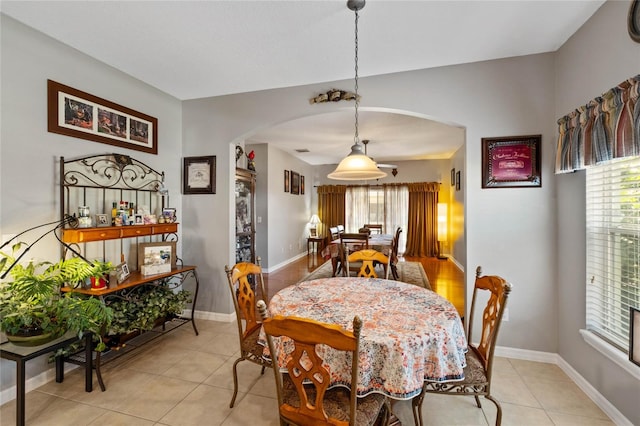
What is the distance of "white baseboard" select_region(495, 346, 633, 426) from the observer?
5.88 feet

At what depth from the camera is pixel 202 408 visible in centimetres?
194

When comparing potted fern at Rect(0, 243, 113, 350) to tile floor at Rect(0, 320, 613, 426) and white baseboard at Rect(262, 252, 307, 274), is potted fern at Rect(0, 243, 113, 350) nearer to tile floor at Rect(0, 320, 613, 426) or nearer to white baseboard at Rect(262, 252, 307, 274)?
tile floor at Rect(0, 320, 613, 426)

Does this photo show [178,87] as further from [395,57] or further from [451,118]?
[451,118]

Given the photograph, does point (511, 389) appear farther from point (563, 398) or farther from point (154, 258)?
point (154, 258)

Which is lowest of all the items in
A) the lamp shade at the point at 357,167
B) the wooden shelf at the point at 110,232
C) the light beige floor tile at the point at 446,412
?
the light beige floor tile at the point at 446,412

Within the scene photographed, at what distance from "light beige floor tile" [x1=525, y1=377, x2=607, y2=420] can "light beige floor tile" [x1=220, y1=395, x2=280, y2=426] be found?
1.83 metres

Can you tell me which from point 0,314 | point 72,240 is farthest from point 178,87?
point 0,314

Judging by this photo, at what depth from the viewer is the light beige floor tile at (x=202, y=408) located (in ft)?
5.98

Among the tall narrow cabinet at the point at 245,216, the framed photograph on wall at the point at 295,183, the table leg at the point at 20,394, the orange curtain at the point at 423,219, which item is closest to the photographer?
the table leg at the point at 20,394

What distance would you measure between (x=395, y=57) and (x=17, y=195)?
3142mm

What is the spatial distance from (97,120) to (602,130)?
12.7 ft

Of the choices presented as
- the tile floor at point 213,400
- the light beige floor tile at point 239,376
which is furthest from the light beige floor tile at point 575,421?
the light beige floor tile at point 239,376

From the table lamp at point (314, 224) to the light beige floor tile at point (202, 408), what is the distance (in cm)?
627

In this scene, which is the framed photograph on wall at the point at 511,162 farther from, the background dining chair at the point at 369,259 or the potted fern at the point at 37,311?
the potted fern at the point at 37,311
